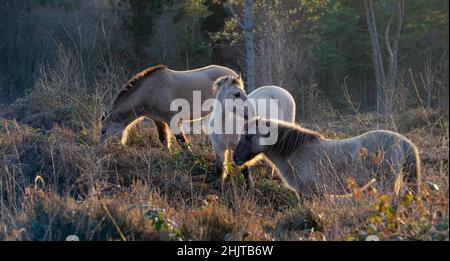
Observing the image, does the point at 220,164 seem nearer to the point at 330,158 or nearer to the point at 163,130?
the point at 330,158

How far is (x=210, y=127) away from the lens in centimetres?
891

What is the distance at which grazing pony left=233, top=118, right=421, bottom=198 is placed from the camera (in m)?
6.52

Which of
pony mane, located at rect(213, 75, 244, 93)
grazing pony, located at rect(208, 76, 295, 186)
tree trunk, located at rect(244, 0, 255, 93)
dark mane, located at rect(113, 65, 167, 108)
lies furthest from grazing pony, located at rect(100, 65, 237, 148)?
tree trunk, located at rect(244, 0, 255, 93)

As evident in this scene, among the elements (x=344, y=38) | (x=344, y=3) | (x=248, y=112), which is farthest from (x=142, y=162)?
(x=344, y=38)

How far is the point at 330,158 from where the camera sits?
6.89 metres

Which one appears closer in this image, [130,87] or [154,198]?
[154,198]

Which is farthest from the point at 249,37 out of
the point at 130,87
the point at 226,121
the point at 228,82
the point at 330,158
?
the point at 330,158

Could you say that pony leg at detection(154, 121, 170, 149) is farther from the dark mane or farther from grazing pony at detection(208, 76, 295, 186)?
grazing pony at detection(208, 76, 295, 186)

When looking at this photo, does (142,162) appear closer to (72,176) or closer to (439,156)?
(72,176)

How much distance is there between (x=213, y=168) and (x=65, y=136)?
238 centimetres

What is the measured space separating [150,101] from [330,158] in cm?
454

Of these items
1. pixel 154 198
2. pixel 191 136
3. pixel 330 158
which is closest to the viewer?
pixel 154 198

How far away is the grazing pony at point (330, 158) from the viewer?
21.4ft

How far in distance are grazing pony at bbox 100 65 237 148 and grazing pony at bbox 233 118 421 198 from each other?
3.33m
